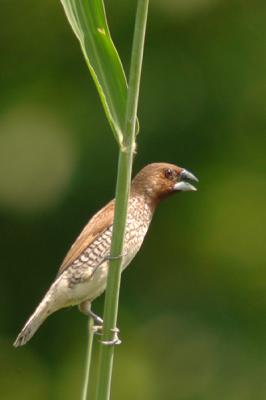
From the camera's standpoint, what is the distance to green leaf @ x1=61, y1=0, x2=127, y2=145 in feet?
7.01

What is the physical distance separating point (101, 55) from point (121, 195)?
12.3 inches

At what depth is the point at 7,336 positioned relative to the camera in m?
6.56

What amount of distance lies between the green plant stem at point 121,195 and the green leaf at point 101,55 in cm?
8

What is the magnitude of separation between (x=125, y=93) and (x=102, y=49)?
0.11m

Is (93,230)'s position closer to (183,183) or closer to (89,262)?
(89,262)

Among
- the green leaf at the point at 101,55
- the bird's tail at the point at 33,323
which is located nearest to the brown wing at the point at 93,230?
the bird's tail at the point at 33,323

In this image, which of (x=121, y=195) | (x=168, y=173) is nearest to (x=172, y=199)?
(x=168, y=173)

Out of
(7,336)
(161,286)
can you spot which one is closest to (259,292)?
(161,286)

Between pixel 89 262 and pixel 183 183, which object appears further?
pixel 183 183

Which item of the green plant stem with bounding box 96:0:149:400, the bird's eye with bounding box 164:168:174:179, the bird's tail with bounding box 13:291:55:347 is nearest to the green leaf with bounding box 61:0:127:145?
the green plant stem with bounding box 96:0:149:400

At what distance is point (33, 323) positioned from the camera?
3627mm

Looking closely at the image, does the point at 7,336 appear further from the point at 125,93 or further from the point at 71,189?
the point at 125,93

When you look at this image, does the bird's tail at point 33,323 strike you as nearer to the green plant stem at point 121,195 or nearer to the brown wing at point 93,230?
the brown wing at point 93,230

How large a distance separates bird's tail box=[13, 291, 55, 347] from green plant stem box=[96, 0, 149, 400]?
4.67 feet
